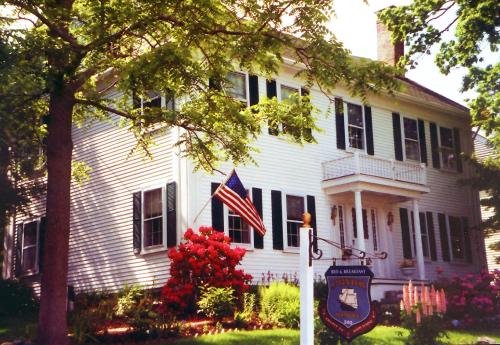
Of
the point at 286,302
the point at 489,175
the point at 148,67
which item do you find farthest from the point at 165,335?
the point at 489,175

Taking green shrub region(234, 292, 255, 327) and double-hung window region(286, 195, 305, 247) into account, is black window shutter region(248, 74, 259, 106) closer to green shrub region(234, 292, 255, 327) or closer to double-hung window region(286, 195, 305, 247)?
double-hung window region(286, 195, 305, 247)

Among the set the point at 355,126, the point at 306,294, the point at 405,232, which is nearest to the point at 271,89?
the point at 355,126

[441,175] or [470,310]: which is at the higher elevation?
[441,175]

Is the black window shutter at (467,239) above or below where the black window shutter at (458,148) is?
below

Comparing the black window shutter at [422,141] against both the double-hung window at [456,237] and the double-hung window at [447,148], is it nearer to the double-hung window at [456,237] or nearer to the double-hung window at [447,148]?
the double-hung window at [447,148]

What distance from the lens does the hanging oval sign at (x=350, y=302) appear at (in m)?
7.93

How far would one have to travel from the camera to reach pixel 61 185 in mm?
11773

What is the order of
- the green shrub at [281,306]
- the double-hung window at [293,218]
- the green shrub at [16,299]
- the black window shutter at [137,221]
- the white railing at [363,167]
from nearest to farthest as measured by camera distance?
the green shrub at [281,306] < the black window shutter at [137,221] < the double-hung window at [293,218] < the green shrub at [16,299] < the white railing at [363,167]

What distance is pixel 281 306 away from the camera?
1444 centimetres

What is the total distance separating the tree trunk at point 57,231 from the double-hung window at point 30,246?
10.9m

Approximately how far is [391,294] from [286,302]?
6.40 m

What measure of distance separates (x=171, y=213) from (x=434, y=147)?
12.9 meters

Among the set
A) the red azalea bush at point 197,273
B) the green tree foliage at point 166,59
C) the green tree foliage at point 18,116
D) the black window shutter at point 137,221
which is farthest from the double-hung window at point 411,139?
the green tree foliage at point 18,116

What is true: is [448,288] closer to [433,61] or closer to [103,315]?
[433,61]
